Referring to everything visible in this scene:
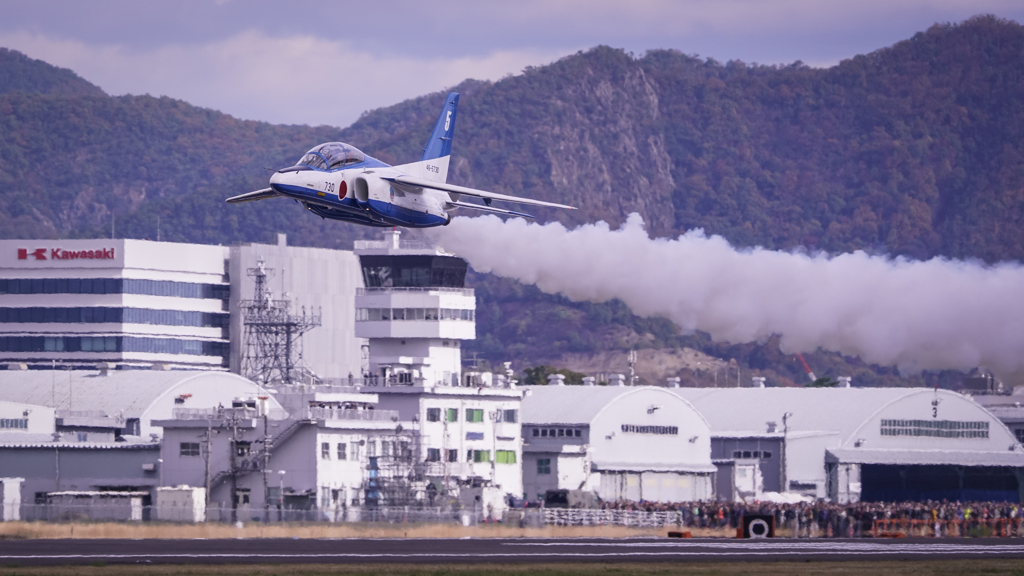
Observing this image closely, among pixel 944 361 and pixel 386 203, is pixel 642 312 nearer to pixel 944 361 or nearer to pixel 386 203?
pixel 944 361

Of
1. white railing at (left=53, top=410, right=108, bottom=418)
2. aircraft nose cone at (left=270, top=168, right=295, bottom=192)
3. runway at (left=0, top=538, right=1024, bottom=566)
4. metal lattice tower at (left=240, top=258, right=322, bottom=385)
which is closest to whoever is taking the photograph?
runway at (left=0, top=538, right=1024, bottom=566)

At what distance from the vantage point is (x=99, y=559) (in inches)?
2275

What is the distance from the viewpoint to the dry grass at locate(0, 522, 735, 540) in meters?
76.7

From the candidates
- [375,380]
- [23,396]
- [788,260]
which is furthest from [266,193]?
[23,396]

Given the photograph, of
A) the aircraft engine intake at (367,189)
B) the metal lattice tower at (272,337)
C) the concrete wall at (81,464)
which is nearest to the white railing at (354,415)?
the concrete wall at (81,464)

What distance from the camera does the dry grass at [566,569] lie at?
52844 mm

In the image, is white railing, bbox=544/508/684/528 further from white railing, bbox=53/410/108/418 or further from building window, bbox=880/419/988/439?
building window, bbox=880/419/988/439

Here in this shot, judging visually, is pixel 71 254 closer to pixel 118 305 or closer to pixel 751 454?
pixel 118 305

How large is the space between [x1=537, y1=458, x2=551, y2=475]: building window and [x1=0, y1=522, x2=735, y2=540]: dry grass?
34.8m

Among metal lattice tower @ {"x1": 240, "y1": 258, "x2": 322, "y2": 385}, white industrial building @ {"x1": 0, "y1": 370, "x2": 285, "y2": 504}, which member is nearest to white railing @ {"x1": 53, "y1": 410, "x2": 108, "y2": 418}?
white industrial building @ {"x1": 0, "y1": 370, "x2": 285, "y2": 504}

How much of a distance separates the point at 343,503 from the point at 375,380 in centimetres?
2231

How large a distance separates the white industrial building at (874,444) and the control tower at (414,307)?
83.3 ft

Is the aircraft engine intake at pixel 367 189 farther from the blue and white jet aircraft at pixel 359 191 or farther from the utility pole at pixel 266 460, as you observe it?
the utility pole at pixel 266 460

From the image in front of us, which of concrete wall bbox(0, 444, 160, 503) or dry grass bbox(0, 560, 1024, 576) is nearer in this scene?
dry grass bbox(0, 560, 1024, 576)
